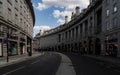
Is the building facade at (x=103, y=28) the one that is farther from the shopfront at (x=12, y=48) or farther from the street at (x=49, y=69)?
the street at (x=49, y=69)

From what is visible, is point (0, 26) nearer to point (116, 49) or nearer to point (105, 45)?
point (116, 49)

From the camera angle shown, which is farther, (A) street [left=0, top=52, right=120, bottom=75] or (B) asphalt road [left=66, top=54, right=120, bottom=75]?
(B) asphalt road [left=66, top=54, right=120, bottom=75]

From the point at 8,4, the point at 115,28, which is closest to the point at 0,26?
the point at 8,4

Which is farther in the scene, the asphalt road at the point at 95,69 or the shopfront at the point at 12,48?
the shopfront at the point at 12,48

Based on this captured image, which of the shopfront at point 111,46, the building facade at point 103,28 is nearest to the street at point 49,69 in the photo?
the shopfront at point 111,46

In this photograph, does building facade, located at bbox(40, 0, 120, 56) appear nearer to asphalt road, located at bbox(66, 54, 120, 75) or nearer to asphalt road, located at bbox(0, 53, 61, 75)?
asphalt road, located at bbox(66, 54, 120, 75)

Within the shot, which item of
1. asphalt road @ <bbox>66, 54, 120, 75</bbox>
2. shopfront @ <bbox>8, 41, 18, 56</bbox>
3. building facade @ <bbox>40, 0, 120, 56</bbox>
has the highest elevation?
building facade @ <bbox>40, 0, 120, 56</bbox>

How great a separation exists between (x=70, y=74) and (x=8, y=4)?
103ft

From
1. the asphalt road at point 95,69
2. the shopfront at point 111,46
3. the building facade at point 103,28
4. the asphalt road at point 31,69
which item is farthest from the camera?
the building facade at point 103,28

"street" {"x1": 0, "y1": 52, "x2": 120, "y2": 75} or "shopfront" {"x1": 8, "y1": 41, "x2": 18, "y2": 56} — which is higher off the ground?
"shopfront" {"x1": 8, "y1": 41, "x2": 18, "y2": 56}

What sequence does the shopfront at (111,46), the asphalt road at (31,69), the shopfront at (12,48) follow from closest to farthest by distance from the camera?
1. the asphalt road at (31,69)
2. the shopfront at (12,48)
3. the shopfront at (111,46)

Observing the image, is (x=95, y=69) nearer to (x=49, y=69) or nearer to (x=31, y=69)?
(x=49, y=69)

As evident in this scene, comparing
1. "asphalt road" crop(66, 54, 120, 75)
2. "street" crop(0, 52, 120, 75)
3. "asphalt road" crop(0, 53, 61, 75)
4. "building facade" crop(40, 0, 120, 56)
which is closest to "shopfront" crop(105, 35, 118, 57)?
"building facade" crop(40, 0, 120, 56)

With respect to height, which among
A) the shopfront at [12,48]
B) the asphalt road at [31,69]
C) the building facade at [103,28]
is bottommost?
the asphalt road at [31,69]
